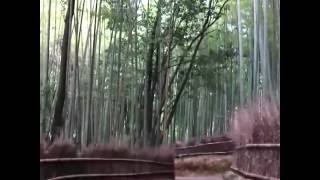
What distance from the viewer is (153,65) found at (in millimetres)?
4285

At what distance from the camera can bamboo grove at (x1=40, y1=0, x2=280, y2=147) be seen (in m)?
4.20

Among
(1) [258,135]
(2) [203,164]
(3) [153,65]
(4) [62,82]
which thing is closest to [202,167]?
(2) [203,164]

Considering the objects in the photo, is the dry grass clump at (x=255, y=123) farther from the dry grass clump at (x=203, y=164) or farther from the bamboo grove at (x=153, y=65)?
the dry grass clump at (x=203, y=164)

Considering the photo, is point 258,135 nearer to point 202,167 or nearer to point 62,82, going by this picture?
point 202,167

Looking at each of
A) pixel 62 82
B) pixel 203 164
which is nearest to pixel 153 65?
pixel 62 82

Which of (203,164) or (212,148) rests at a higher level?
(212,148)

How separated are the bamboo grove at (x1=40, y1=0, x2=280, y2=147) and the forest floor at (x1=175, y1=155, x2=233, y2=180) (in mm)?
203

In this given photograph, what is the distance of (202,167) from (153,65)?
37.4 inches

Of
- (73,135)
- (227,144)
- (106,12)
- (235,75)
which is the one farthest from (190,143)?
(106,12)

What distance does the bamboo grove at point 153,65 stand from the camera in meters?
4.20

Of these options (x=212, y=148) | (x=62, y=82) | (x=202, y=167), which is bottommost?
(x=202, y=167)

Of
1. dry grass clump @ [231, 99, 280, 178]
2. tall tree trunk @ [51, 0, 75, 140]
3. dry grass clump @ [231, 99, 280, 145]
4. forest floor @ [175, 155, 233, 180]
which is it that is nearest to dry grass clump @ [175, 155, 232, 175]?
forest floor @ [175, 155, 233, 180]
